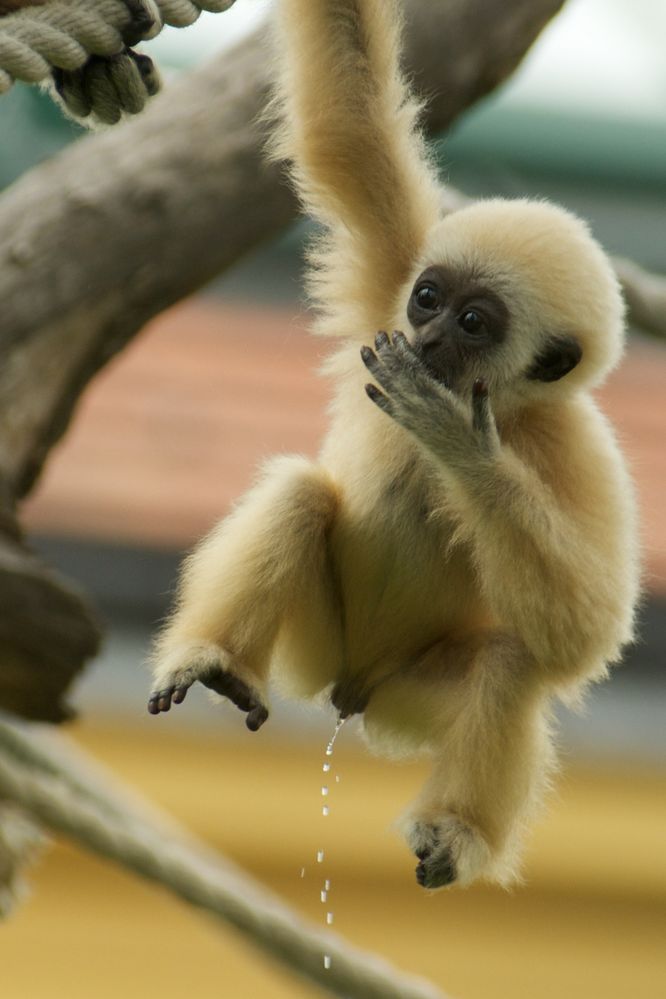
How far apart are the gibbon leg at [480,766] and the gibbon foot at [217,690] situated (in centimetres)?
59

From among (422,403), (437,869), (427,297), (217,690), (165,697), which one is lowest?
(437,869)

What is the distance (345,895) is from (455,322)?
5.59 metres

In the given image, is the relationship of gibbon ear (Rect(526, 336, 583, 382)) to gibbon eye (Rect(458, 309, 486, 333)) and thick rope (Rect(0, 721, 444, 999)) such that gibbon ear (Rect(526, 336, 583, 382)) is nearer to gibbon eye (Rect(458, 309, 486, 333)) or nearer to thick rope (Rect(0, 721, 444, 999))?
gibbon eye (Rect(458, 309, 486, 333))

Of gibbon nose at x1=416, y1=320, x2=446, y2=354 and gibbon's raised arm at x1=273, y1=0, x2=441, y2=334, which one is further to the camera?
gibbon's raised arm at x1=273, y1=0, x2=441, y2=334

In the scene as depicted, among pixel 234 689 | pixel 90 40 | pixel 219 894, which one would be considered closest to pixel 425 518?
pixel 234 689

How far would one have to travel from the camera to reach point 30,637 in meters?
5.14

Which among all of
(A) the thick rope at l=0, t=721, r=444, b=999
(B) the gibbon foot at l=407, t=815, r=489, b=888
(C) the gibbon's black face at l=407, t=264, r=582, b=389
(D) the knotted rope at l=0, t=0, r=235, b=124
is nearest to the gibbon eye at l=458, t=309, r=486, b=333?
(C) the gibbon's black face at l=407, t=264, r=582, b=389

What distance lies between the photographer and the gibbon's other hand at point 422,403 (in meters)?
4.44

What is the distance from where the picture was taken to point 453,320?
4.84 meters

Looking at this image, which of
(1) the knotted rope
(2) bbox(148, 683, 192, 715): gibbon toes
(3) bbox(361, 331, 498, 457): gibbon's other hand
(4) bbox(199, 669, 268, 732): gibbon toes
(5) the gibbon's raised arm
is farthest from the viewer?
(5) the gibbon's raised arm

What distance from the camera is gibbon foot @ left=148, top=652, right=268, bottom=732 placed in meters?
4.64

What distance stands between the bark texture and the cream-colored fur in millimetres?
1230

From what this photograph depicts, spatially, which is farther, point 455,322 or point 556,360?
point 556,360

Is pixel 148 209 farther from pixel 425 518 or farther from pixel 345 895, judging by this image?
pixel 345 895
